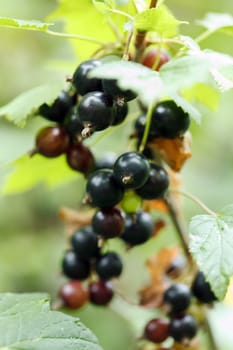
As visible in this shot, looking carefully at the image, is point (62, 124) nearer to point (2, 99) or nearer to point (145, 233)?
point (145, 233)

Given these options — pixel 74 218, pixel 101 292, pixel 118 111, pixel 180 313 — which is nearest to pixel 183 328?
pixel 180 313

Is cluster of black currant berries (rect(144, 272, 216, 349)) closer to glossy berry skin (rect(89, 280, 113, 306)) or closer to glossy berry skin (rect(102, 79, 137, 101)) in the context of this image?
glossy berry skin (rect(89, 280, 113, 306))

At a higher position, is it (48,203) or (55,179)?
(55,179)

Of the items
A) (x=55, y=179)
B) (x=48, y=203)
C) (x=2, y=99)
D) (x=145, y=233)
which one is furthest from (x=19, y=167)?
(x=2, y=99)

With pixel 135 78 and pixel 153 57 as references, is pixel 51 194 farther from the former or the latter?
pixel 135 78

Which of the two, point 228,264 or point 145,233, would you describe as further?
point 145,233

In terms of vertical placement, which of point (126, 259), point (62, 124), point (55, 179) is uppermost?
point (62, 124)

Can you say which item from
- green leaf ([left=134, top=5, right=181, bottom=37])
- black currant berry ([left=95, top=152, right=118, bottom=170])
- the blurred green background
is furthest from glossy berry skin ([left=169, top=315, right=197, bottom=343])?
the blurred green background
